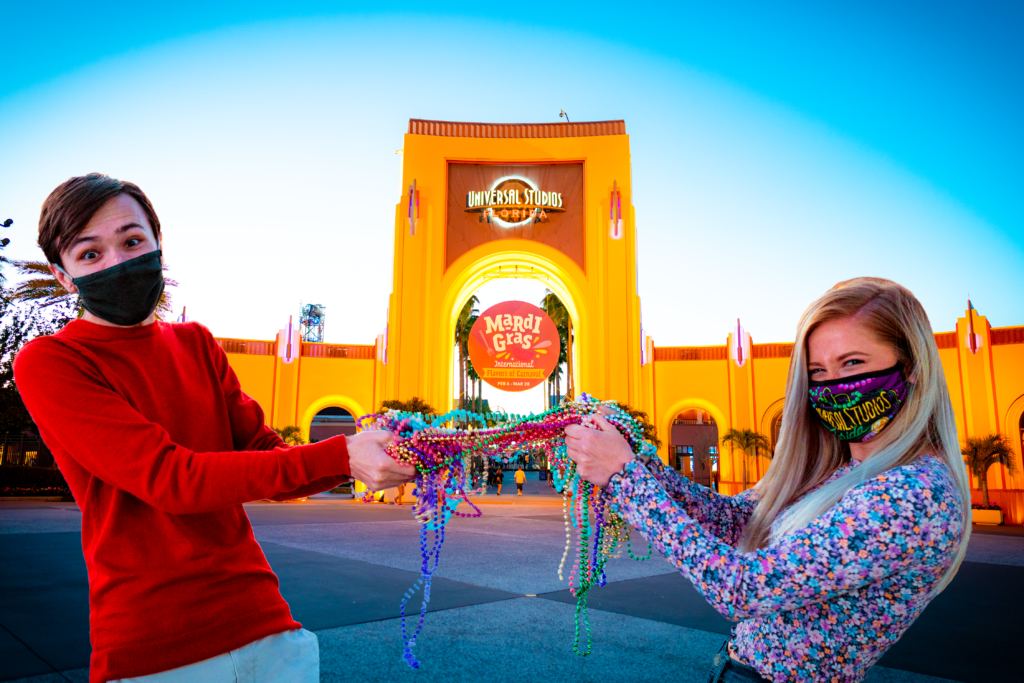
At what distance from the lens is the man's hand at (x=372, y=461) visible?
1517 mm

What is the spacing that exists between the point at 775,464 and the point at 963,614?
221 inches

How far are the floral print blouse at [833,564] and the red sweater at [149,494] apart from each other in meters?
0.82

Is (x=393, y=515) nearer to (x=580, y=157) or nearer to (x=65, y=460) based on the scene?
(x=580, y=157)

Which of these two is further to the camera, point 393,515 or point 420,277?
point 420,277

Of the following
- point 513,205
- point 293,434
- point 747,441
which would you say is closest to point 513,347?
point 513,205

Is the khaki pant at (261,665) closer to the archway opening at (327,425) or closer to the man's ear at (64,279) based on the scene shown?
the man's ear at (64,279)

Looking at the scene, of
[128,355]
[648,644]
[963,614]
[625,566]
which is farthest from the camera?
[625,566]

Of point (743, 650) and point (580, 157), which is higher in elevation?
point (580, 157)

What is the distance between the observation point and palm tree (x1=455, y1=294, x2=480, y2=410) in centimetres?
3519

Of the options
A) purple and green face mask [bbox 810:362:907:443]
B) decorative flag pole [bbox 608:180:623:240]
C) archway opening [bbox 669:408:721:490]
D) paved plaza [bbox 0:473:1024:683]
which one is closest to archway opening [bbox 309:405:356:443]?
archway opening [bbox 669:408:721:490]

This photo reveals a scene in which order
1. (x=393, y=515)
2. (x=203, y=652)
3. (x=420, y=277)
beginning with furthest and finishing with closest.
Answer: (x=420, y=277)
(x=393, y=515)
(x=203, y=652)

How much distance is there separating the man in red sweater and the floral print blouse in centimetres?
73

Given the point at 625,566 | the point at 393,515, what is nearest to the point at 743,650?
the point at 625,566

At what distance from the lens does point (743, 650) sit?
62.4 inches
